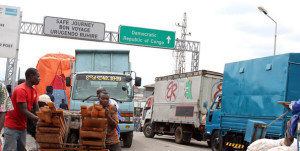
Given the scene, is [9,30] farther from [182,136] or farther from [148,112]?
[148,112]

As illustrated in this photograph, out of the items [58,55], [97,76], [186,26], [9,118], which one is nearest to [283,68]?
[97,76]

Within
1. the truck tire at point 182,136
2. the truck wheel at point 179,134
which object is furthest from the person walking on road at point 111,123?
the truck wheel at point 179,134

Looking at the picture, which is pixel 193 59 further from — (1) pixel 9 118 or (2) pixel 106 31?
(1) pixel 9 118

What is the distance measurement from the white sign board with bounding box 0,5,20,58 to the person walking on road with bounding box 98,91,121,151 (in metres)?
4.88

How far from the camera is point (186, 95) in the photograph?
18.4 meters

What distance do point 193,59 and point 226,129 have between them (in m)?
15.1

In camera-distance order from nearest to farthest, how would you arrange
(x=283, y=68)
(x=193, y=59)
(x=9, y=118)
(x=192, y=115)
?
(x=9, y=118)
(x=283, y=68)
(x=192, y=115)
(x=193, y=59)

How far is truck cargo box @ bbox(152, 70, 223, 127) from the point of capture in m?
17.2

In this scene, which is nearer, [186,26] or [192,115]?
[192,115]

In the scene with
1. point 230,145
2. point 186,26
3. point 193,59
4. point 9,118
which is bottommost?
point 230,145

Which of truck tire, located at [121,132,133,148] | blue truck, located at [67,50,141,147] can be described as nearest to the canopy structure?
blue truck, located at [67,50,141,147]

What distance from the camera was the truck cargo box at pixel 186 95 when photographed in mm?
17172

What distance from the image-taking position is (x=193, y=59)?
1074 inches

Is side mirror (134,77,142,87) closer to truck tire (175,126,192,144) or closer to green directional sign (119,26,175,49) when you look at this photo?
truck tire (175,126,192,144)
